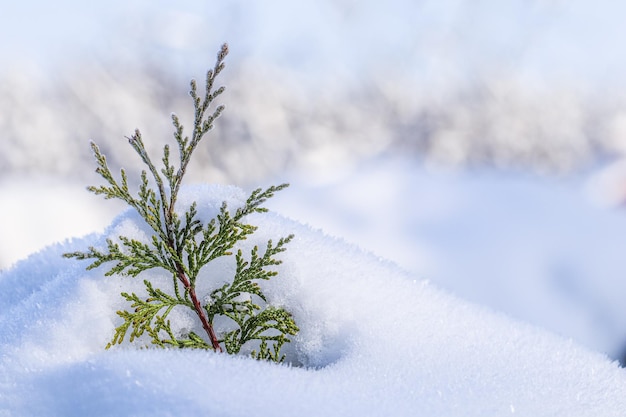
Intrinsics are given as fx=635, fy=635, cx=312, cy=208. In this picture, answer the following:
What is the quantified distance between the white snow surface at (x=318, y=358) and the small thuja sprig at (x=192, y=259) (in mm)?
35

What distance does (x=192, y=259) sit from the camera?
1.16 meters

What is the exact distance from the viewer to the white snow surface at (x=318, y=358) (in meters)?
0.84

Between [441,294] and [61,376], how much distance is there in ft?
2.40

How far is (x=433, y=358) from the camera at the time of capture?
3.43 ft

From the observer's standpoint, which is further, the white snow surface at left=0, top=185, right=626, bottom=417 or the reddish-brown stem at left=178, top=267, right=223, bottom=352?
the reddish-brown stem at left=178, top=267, right=223, bottom=352

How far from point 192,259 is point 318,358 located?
29 cm

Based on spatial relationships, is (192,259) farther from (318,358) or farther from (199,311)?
(318,358)

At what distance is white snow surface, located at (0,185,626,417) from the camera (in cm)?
84

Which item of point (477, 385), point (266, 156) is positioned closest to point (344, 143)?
point (266, 156)

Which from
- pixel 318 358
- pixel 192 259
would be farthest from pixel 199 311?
pixel 318 358

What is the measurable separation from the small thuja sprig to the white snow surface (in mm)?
35

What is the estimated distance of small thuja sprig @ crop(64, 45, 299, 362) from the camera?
113cm

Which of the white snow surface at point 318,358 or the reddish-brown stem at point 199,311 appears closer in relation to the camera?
the white snow surface at point 318,358

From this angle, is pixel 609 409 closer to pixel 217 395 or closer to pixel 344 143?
pixel 217 395
